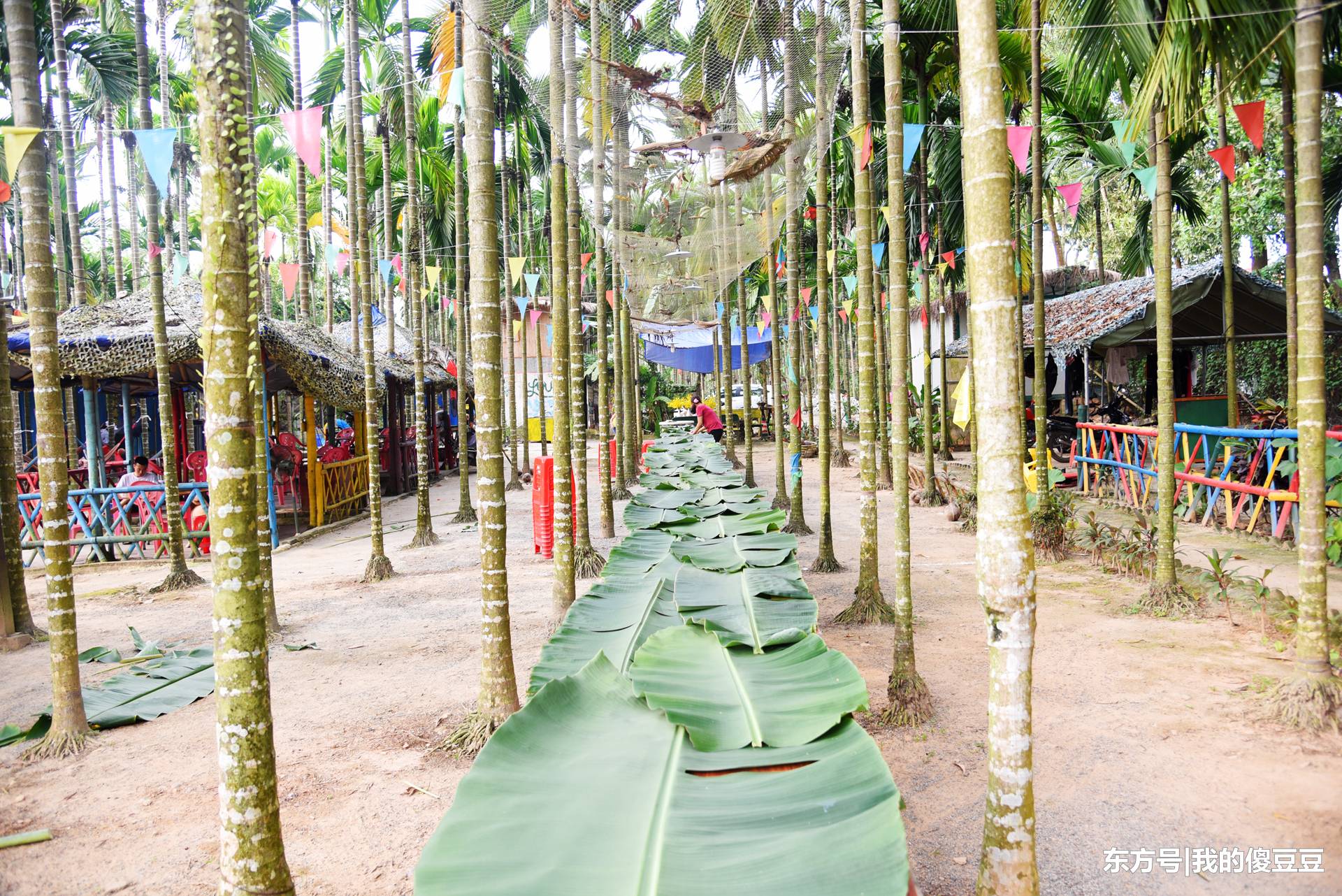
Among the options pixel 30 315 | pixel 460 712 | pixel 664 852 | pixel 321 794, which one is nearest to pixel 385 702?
pixel 460 712

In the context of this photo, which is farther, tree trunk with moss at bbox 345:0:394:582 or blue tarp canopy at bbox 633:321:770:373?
blue tarp canopy at bbox 633:321:770:373

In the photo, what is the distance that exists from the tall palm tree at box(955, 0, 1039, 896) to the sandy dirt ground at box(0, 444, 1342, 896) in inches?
34.8

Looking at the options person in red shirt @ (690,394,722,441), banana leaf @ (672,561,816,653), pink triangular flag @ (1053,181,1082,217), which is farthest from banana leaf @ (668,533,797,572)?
person in red shirt @ (690,394,722,441)

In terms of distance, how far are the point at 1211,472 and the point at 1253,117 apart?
4770 millimetres

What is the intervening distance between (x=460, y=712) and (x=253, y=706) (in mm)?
2645

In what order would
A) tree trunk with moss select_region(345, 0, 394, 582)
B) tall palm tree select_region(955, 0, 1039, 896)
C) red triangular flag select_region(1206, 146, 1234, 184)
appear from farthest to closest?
tree trunk with moss select_region(345, 0, 394, 582) → red triangular flag select_region(1206, 146, 1234, 184) → tall palm tree select_region(955, 0, 1039, 896)

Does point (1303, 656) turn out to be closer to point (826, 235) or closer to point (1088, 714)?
point (1088, 714)

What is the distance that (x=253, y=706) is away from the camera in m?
2.16

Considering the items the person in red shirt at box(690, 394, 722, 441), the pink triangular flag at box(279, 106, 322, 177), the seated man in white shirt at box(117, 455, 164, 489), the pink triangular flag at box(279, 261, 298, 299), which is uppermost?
the pink triangular flag at box(279, 261, 298, 299)

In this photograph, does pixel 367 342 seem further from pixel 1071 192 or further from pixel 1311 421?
pixel 1071 192

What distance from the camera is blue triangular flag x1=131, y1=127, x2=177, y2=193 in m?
5.26

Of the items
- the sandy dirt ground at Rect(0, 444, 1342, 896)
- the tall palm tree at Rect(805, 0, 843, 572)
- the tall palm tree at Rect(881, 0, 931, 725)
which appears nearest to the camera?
the sandy dirt ground at Rect(0, 444, 1342, 896)

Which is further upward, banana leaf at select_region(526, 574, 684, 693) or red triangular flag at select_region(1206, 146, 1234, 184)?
red triangular flag at select_region(1206, 146, 1234, 184)

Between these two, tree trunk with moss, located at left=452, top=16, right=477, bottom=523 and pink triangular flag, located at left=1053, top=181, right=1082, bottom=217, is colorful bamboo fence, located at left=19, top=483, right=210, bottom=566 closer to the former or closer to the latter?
tree trunk with moss, located at left=452, top=16, right=477, bottom=523
